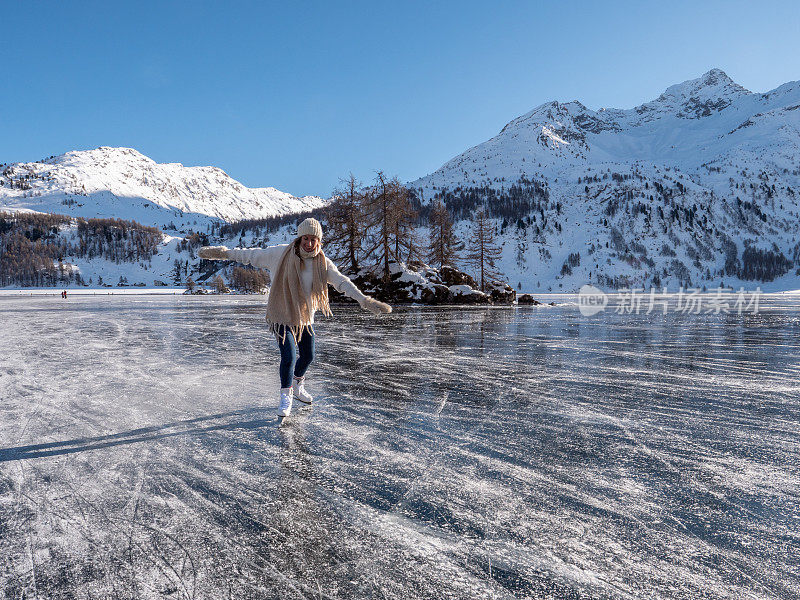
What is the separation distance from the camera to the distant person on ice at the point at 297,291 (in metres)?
4.48

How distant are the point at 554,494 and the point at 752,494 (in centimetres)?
121

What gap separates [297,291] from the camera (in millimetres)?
4523

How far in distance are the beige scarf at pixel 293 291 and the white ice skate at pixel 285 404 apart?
556 millimetres

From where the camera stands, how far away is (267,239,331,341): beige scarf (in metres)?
A: 4.48

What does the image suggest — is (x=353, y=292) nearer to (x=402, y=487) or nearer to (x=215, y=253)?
(x=215, y=253)

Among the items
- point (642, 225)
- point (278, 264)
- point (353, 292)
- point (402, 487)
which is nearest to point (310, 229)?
point (278, 264)

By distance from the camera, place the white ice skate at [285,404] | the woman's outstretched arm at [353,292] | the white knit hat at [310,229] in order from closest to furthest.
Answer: the white ice skate at [285,404] → the white knit hat at [310,229] → the woman's outstretched arm at [353,292]

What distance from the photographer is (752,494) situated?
267 cm

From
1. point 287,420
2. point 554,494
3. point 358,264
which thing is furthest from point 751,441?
point 358,264

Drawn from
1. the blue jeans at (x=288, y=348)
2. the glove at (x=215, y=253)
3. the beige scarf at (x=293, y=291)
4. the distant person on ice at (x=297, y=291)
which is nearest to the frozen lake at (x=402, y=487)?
the blue jeans at (x=288, y=348)

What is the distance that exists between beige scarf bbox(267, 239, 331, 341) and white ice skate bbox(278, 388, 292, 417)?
556 millimetres

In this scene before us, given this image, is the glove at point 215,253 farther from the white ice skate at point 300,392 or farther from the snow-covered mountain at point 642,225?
the snow-covered mountain at point 642,225

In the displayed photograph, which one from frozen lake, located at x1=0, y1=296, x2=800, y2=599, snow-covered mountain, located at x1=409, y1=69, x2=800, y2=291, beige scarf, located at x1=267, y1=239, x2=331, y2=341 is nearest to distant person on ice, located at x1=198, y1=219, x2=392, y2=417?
beige scarf, located at x1=267, y1=239, x2=331, y2=341

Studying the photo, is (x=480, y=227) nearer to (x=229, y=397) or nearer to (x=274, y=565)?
(x=229, y=397)
